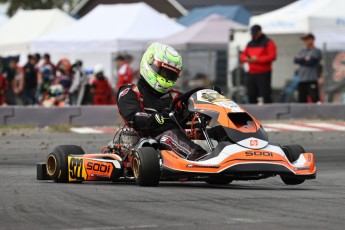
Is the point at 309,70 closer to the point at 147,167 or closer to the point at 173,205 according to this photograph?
the point at 147,167

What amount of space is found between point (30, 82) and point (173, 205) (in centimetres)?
1839

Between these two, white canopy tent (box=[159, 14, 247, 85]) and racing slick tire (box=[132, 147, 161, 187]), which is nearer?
racing slick tire (box=[132, 147, 161, 187])

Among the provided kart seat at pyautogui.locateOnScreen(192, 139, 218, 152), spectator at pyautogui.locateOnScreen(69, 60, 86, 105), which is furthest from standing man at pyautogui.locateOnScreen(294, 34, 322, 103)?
kart seat at pyautogui.locateOnScreen(192, 139, 218, 152)

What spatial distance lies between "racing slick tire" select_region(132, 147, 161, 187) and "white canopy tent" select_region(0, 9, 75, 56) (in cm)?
2454

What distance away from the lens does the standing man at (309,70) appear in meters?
19.8

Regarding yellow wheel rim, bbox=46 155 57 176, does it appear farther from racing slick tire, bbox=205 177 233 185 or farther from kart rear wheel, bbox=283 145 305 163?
kart rear wheel, bbox=283 145 305 163

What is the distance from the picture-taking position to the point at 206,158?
8.49 metres

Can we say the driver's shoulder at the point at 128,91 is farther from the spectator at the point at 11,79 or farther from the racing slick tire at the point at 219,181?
the spectator at the point at 11,79

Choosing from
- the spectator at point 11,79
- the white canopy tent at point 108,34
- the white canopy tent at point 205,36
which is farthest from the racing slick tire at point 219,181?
the spectator at point 11,79

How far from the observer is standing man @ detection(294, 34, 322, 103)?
19766 millimetres

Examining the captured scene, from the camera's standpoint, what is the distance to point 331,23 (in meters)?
22.5

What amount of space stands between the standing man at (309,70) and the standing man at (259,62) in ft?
3.11

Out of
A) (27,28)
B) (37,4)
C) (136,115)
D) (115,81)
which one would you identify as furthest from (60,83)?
(37,4)

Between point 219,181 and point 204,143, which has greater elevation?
point 204,143
